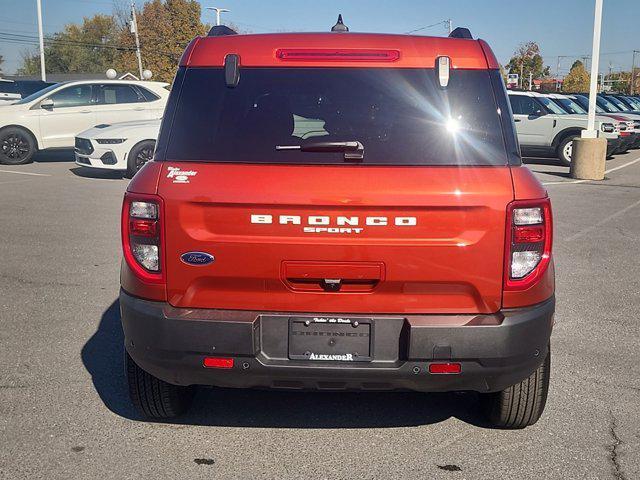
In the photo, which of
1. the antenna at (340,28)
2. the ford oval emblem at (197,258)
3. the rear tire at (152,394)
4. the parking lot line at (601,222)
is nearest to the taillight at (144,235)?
the ford oval emblem at (197,258)

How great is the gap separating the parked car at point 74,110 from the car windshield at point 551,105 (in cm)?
987

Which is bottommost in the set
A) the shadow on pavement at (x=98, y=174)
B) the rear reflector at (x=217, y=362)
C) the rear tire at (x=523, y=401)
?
the shadow on pavement at (x=98, y=174)

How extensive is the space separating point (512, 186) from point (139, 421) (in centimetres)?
223

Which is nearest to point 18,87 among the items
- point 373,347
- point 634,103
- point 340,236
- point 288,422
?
point 634,103

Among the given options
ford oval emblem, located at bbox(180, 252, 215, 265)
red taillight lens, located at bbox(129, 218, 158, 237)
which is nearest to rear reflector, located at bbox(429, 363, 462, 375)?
ford oval emblem, located at bbox(180, 252, 215, 265)

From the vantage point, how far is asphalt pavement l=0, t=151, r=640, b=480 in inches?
138

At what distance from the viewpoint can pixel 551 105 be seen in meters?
20.4

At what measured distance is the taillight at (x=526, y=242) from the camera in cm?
328

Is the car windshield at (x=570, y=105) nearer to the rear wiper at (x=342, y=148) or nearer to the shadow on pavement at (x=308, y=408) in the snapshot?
the shadow on pavement at (x=308, y=408)

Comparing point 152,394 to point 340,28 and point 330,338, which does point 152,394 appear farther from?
point 340,28

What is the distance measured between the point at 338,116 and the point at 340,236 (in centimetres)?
61

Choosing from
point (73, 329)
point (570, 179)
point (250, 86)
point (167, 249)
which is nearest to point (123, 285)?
point (167, 249)

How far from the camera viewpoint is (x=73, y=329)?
5641 mm

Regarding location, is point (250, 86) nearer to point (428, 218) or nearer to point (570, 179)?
point (428, 218)
